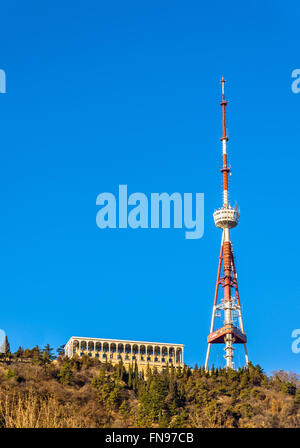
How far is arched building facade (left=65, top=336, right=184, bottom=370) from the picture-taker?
122000 millimetres

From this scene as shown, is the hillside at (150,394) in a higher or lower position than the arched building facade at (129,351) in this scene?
lower

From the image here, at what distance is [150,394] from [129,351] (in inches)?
1454

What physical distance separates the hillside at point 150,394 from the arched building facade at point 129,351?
1380 centimetres

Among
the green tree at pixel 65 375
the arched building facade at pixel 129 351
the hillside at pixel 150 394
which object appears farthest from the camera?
the arched building facade at pixel 129 351

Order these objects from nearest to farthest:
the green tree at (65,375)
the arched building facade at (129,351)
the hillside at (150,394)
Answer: the hillside at (150,394), the green tree at (65,375), the arched building facade at (129,351)

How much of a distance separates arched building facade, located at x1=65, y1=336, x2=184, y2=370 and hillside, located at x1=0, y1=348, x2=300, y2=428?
1380 cm

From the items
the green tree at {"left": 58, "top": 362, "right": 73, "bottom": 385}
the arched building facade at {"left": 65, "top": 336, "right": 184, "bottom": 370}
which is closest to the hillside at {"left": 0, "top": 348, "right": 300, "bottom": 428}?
the green tree at {"left": 58, "top": 362, "right": 73, "bottom": 385}

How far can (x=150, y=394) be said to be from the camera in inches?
3487

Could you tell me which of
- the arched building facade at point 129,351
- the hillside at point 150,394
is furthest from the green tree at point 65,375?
the arched building facade at point 129,351

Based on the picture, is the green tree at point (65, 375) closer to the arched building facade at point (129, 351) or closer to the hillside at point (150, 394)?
the hillside at point (150, 394)

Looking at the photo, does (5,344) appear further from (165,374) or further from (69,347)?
(165,374)

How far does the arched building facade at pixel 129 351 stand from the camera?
122m
